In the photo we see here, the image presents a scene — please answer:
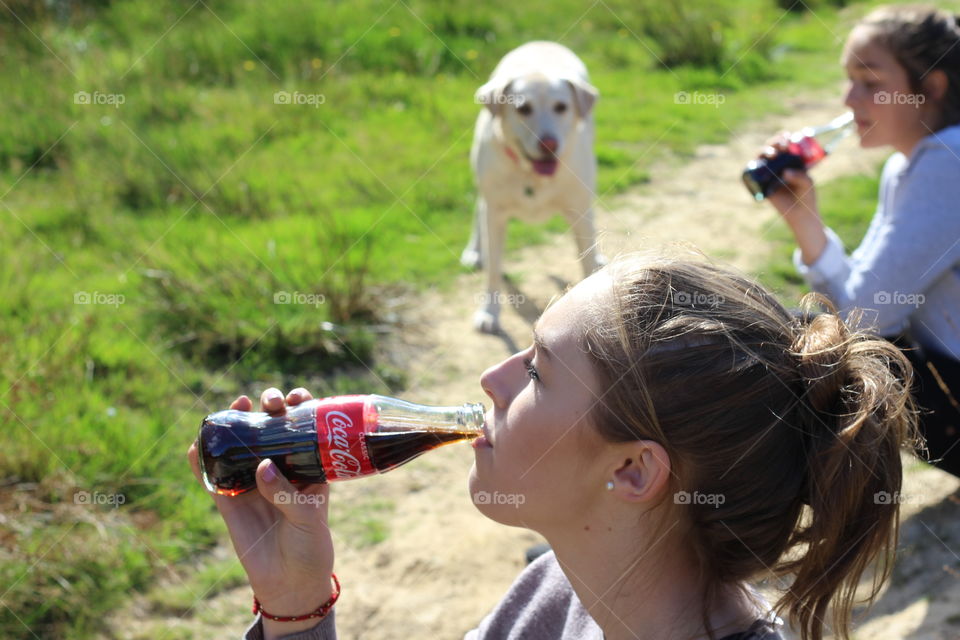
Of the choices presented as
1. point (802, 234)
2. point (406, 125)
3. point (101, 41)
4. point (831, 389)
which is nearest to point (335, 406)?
point (831, 389)

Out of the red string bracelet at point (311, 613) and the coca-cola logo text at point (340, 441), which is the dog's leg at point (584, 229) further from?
the red string bracelet at point (311, 613)

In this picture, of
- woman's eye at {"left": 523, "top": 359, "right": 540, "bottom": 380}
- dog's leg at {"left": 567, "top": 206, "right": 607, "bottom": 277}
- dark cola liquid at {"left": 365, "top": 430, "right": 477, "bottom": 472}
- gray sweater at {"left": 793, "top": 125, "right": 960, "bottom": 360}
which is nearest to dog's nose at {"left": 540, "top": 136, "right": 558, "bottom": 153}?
dog's leg at {"left": 567, "top": 206, "right": 607, "bottom": 277}

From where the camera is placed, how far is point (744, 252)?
6125 millimetres

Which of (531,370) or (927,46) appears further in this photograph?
(927,46)

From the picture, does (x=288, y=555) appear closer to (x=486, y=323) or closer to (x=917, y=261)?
(x=917, y=261)

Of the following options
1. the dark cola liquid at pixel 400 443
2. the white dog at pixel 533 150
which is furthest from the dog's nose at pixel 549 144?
the dark cola liquid at pixel 400 443

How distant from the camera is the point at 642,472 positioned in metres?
1.71

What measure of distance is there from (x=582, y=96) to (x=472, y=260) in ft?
5.00

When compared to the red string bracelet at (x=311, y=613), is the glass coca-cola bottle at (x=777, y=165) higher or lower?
higher

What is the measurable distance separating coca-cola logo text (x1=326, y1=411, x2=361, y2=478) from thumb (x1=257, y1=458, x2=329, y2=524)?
3.7 inches

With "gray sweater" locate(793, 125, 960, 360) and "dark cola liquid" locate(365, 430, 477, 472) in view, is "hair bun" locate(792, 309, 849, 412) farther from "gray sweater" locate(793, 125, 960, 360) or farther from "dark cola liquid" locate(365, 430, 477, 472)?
"gray sweater" locate(793, 125, 960, 360)

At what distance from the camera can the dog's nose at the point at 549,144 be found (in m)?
5.18

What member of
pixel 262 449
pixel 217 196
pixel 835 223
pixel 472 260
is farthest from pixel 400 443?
pixel 835 223

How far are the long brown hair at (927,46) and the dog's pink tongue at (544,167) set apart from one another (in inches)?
84.1
